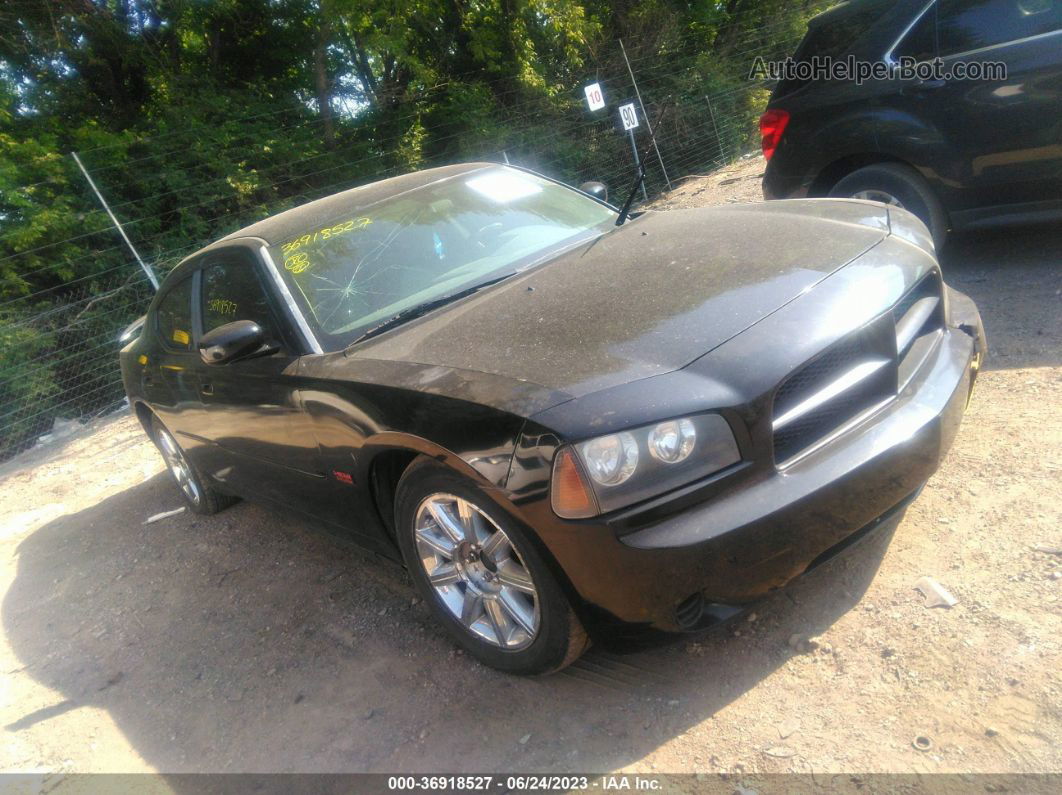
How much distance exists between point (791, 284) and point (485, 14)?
13.2 metres

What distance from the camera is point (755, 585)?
226cm

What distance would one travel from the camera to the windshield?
3256 mm

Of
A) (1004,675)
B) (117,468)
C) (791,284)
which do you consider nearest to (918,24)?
(791,284)

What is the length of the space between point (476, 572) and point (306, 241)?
1775 millimetres

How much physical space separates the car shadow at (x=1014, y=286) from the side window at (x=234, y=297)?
3.54 meters

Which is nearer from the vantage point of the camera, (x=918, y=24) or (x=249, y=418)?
(x=249, y=418)

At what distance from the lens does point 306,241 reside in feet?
11.6

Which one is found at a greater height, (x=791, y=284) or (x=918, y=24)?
(x=918, y=24)

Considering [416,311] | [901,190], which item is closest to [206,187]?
[416,311]

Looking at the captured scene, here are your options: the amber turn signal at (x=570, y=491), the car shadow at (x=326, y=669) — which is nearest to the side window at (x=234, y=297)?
the car shadow at (x=326, y=669)

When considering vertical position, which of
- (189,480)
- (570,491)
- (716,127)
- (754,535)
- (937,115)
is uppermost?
(937,115)

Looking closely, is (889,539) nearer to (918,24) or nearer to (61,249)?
(918,24)

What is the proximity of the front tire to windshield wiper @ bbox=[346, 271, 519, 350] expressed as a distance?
26.3 inches

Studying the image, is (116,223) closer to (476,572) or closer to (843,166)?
(843,166)
